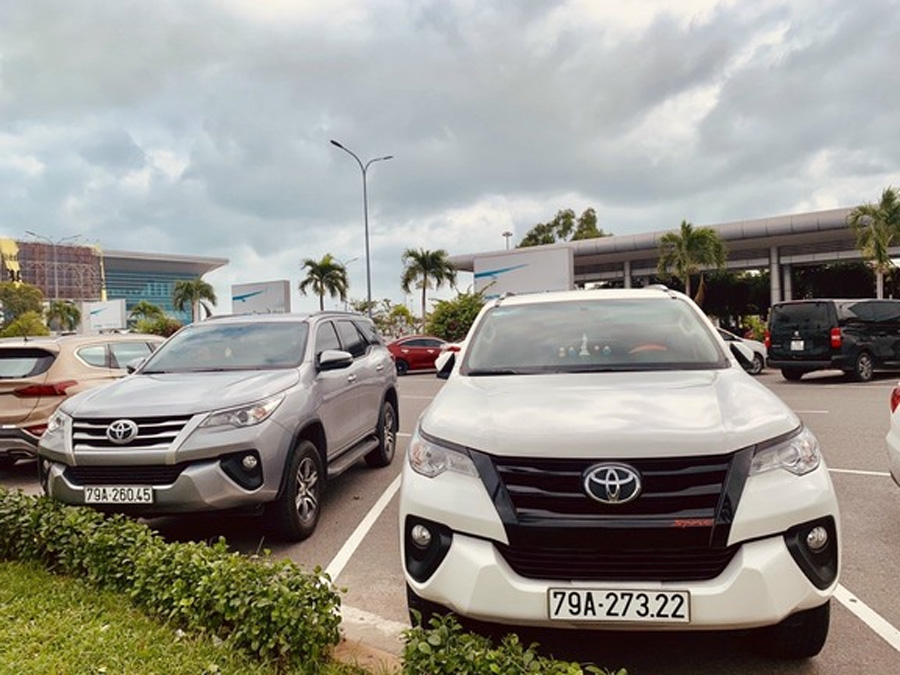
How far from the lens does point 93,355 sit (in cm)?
784

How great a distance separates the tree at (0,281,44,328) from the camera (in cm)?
6862

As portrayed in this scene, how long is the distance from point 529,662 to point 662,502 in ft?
2.45

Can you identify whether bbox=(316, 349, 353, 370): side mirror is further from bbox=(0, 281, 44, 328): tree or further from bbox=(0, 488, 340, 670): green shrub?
bbox=(0, 281, 44, 328): tree

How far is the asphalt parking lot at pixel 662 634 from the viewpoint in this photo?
3.06 meters

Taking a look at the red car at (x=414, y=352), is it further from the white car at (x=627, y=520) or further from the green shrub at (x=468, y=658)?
the green shrub at (x=468, y=658)

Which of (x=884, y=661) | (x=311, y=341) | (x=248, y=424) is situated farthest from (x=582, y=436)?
(x=311, y=341)

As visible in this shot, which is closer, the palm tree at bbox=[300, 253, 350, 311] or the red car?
the red car

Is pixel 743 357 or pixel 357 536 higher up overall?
pixel 743 357

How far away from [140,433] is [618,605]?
314 cm

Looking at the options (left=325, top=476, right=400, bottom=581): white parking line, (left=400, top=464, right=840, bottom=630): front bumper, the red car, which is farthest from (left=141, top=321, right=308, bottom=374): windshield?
the red car

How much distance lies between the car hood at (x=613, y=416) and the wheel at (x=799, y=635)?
0.75 meters

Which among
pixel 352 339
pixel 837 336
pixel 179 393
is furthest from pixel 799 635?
pixel 837 336

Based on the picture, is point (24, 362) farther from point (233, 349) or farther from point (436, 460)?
point (436, 460)

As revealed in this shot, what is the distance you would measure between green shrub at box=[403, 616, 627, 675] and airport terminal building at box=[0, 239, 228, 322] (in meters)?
94.1
